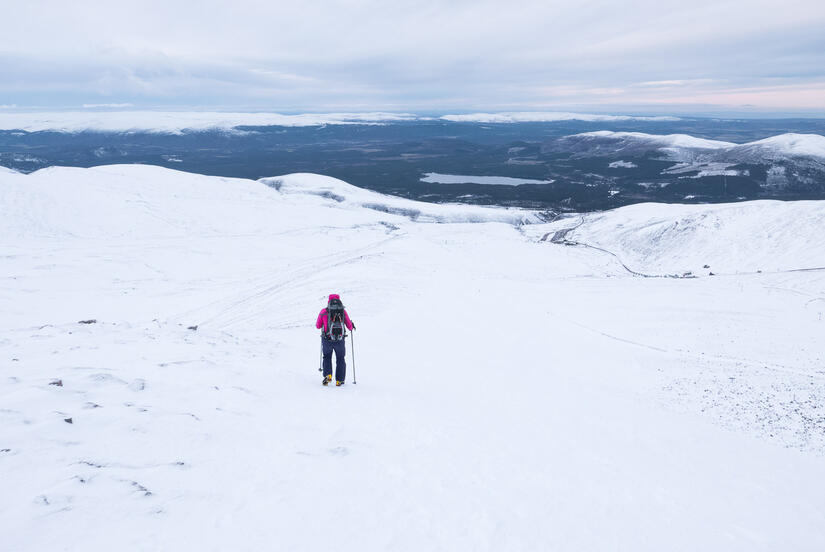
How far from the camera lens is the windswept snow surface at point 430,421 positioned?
213 inches

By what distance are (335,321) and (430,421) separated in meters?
3.37

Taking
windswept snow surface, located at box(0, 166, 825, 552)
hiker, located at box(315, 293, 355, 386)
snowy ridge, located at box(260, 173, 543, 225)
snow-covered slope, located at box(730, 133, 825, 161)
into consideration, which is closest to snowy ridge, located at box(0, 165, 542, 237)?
snowy ridge, located at box(260, 173, 543, 225)

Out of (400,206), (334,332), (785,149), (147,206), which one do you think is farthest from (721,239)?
(785,149)

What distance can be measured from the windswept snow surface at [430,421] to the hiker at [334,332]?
0.59m

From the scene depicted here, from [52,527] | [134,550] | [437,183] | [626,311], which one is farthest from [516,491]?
[437,183]

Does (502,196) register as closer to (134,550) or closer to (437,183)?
(437,183)

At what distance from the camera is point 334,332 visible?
10.6m

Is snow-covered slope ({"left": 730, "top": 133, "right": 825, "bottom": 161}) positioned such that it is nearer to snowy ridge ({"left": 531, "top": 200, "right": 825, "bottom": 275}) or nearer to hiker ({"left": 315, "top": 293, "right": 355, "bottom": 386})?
snowy ridge ({"left": 531, "top": 200, "right": 825, "bottom": 275})

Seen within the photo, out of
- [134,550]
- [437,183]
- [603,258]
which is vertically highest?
[437,183]

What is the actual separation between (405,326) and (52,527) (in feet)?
51.1

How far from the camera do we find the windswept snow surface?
17.7ft

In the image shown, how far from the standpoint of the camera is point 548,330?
2006 cm

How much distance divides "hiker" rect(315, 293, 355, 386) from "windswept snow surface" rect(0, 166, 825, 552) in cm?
59

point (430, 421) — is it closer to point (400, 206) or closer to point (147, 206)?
point (147, 206)
